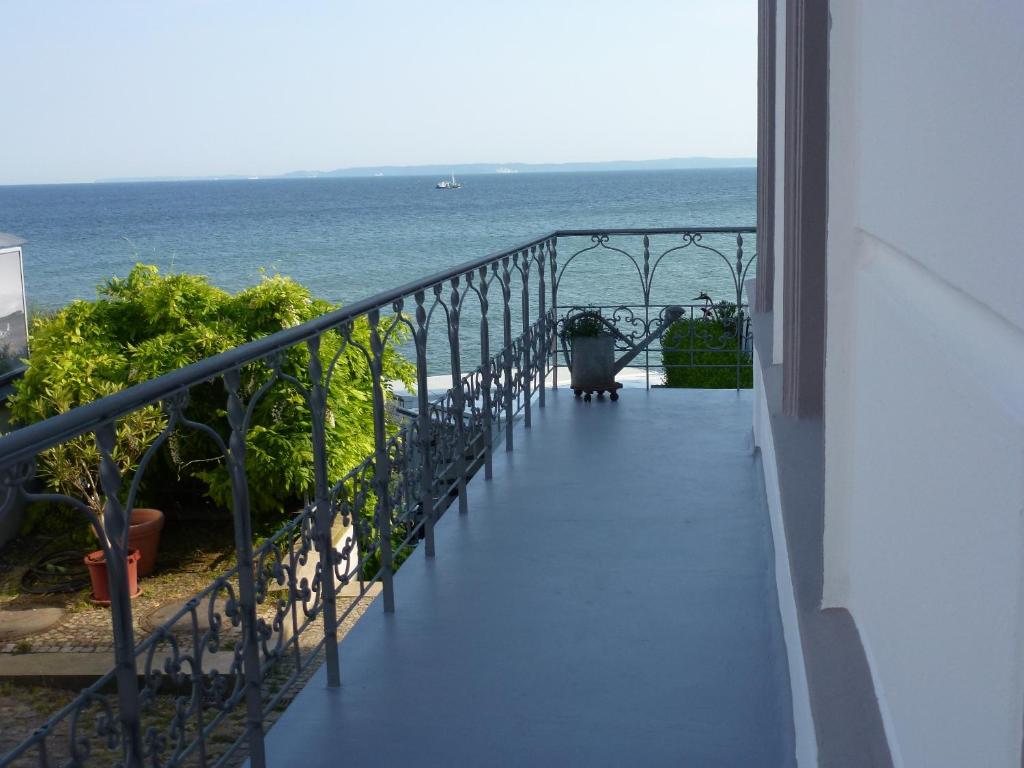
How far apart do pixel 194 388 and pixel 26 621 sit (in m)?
2.02

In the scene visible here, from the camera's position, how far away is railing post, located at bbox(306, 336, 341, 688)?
8.25 feet

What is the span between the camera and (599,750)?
2.35 meters

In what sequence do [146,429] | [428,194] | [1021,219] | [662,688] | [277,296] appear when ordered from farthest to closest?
[428,194] → [277,296] → [146,429] → [662,688] → [1021,219]

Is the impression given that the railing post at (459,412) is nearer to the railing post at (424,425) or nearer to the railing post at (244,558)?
the railing post at (424,425)

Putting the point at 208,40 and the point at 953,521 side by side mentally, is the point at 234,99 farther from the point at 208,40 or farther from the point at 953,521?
the point at 953,521

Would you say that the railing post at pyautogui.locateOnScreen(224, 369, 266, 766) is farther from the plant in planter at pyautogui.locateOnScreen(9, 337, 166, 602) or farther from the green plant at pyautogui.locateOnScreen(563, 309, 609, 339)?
the plant in planter at pyautogui.locateOnScreen(9, 337, 166, 602)

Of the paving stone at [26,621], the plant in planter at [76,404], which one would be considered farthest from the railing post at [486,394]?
the paving stone at [26,621]

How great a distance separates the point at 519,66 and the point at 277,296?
5193 cm

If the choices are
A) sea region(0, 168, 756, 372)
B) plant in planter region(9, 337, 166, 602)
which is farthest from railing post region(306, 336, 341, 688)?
sea region(0, 168, 756, 372)

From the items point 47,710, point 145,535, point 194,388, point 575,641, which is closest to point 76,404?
point 194,388

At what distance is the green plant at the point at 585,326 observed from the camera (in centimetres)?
623

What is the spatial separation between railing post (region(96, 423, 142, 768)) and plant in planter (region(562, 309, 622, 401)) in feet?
15.2

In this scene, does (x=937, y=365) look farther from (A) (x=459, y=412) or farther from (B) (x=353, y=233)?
(B) (x=353, y=233)

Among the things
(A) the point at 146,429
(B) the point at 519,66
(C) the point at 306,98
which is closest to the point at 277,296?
(A) the point at 146,429
